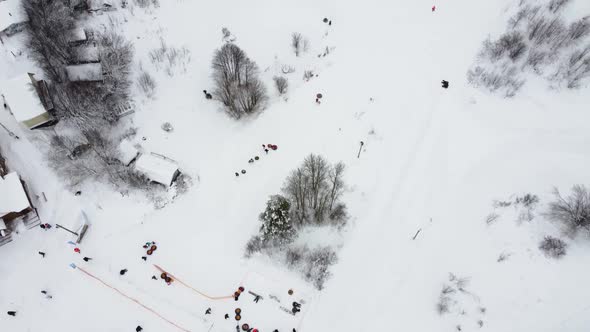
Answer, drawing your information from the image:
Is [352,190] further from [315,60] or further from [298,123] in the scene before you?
[315,60]

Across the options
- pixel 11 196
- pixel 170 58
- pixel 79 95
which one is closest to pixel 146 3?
pixel 170 58

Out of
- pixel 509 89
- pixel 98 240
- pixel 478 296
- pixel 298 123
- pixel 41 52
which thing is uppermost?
pixel 509 89

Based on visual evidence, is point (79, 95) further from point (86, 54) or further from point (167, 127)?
point (167, 127)

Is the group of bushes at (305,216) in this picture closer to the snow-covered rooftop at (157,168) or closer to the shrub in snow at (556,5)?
the snow-covered rooftop at (157,168)

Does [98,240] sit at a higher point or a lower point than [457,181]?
lower

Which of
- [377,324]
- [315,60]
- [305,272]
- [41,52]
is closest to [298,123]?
[315,60]

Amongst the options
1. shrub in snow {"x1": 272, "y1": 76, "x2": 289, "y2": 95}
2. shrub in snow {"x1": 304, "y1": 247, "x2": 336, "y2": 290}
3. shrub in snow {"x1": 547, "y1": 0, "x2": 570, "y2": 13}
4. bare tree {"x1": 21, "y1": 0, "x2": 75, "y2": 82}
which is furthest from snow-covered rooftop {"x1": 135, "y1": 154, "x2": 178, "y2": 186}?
shrub in snow {"x1": 547, "y1": 0, "x2": 570, "y2": 13}
